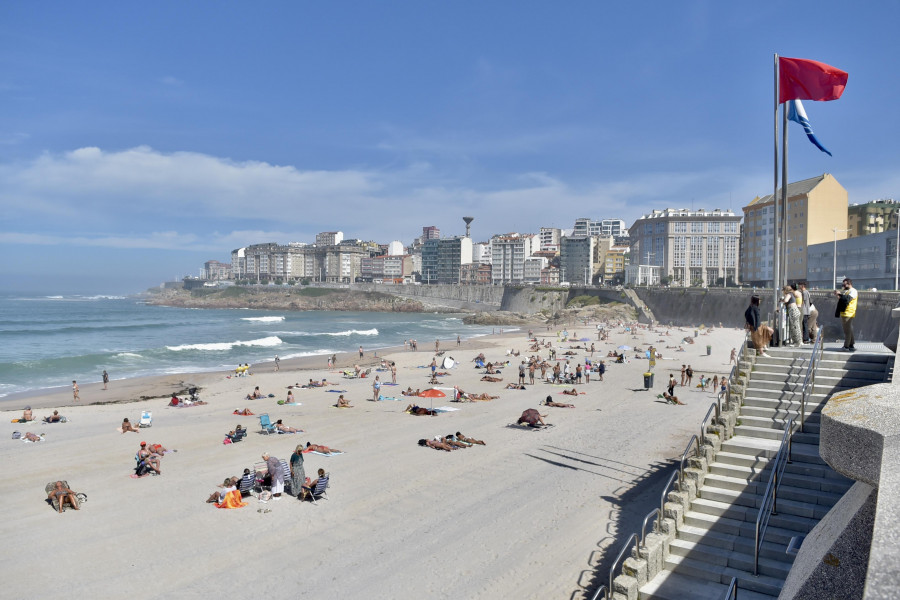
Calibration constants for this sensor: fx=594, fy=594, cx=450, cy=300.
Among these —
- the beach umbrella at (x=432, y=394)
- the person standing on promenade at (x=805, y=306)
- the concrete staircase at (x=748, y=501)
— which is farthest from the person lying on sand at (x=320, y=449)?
the person standing on promenade at (x=805, y=306)

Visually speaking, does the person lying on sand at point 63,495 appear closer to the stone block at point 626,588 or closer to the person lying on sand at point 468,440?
the person lying on sand at point 468,440

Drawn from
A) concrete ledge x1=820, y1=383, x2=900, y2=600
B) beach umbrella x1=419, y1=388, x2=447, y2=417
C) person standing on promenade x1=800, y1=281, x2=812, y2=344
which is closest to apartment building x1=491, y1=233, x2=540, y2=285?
beach umbrella x1=419, y1=388, x2=447, y2=417

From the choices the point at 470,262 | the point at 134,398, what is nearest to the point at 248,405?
the point at 134,398

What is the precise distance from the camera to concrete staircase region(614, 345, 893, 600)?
739cm

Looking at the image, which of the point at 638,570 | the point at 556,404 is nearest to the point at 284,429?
the point at 556,404

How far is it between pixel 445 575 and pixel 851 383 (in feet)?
23.7

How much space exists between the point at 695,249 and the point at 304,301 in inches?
3559

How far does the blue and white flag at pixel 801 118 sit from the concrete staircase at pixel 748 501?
4.98 meters

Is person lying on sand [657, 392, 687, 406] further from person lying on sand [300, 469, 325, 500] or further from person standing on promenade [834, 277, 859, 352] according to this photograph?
person lying on sand [300, 469, 325, 500]

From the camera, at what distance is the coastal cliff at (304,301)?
138 metres

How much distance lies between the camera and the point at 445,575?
948cm

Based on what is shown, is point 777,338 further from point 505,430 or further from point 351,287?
point 351,287

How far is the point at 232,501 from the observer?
1262cm

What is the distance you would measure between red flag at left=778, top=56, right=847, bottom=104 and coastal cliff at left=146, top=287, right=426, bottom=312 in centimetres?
12087
